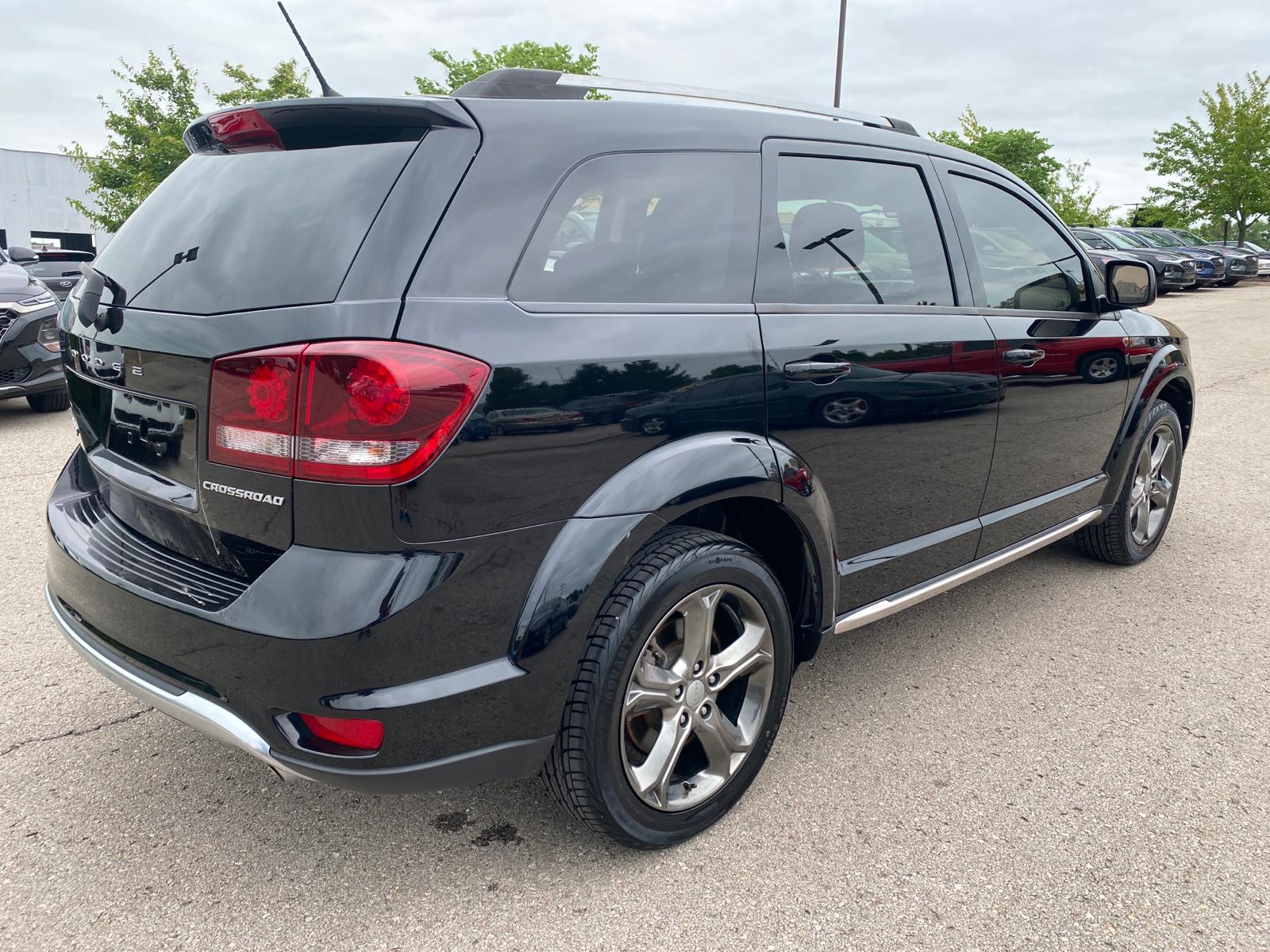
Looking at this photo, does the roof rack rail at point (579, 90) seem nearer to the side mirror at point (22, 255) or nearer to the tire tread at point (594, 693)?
the tire tread at point (594, 693)

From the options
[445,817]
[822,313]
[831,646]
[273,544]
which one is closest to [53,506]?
[273,544]

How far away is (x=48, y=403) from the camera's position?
25.6 feet

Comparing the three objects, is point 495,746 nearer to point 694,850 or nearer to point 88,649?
point 694,850

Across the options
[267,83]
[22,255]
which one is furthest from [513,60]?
[22,255]

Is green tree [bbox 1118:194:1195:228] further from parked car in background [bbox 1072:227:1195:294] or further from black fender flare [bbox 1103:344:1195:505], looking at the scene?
black fender flare [bbox 1103:344:1195:505]

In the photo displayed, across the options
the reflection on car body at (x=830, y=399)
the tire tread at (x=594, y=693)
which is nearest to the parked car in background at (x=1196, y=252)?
the reflection on car body at (x=830, y=399)

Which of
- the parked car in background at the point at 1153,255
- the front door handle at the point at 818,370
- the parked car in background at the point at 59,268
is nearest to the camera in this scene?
the front door handle at the point at 818,370

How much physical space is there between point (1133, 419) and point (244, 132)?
353 cm

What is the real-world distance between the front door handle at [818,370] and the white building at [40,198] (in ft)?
166

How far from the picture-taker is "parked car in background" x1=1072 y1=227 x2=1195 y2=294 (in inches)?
840

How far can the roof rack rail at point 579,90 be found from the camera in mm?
2203

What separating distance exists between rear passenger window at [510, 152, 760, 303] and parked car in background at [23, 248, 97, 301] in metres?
12.9

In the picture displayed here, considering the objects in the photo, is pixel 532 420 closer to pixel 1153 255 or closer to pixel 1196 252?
pixel 1153 255

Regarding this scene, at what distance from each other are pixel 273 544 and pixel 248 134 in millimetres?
987
